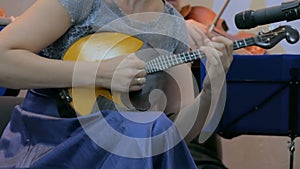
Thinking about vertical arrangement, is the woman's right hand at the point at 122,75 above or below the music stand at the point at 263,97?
above

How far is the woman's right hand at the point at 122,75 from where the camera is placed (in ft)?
2.59

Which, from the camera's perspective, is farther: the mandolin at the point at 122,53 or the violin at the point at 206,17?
the violin at the point at 206,17

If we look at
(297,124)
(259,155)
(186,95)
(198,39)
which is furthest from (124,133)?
(259,155)

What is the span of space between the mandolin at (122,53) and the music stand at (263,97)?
565 mm

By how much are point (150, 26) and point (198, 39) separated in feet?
1.79

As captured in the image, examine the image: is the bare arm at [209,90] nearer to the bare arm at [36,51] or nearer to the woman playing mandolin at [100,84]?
the woman playing mandolin at [100,84]

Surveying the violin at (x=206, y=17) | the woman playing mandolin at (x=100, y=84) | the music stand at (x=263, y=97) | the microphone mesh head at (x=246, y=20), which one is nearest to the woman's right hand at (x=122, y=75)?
the woman playing mandolin at (x=100, y=84)

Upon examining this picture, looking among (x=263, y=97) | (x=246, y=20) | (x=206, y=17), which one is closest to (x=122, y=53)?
(x=246, y=20)

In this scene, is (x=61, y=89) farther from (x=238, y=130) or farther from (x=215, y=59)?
(x=238, y=130)

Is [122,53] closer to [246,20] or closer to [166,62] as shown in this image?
[166,62]

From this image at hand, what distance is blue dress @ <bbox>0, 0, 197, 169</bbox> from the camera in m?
0.55

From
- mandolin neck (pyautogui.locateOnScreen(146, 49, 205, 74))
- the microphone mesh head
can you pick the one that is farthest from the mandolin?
the microphone mesh head

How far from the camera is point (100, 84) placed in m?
0.80

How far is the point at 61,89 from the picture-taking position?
0.77 m
